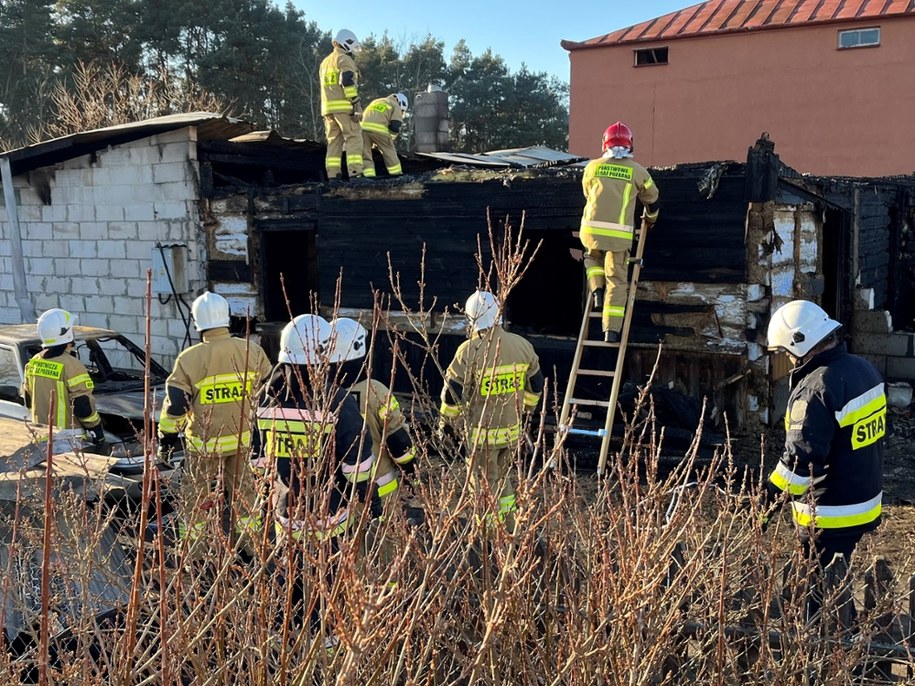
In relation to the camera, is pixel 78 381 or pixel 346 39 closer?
pixel 78 381

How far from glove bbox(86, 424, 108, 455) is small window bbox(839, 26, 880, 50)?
18.6 meters

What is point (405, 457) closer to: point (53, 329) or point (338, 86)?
point (53, 329)

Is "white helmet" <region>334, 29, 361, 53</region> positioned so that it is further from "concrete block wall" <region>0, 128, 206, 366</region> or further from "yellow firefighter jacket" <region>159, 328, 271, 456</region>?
"yellow firefighter jacket" <region>159, 328, 271, 456</region>

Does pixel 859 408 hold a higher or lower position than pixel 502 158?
lower

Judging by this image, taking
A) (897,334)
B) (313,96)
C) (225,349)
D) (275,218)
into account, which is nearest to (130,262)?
(275,218)

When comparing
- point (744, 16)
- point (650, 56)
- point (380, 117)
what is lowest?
point (380, 117)

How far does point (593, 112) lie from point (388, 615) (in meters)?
22.1

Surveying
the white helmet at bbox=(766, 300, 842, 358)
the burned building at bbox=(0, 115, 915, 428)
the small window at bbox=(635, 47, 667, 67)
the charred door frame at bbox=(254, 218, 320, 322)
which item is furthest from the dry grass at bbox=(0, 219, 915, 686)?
the small window at bbox=(635, 47, 667, 67)

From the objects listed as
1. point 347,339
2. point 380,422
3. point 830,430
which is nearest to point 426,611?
point 347,339

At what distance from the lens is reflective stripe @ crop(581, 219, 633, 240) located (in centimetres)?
708

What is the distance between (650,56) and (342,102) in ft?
45.8

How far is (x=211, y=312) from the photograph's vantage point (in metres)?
5.25

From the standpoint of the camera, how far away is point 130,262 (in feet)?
35.6

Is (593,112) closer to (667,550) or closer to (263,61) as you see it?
(263,61)
